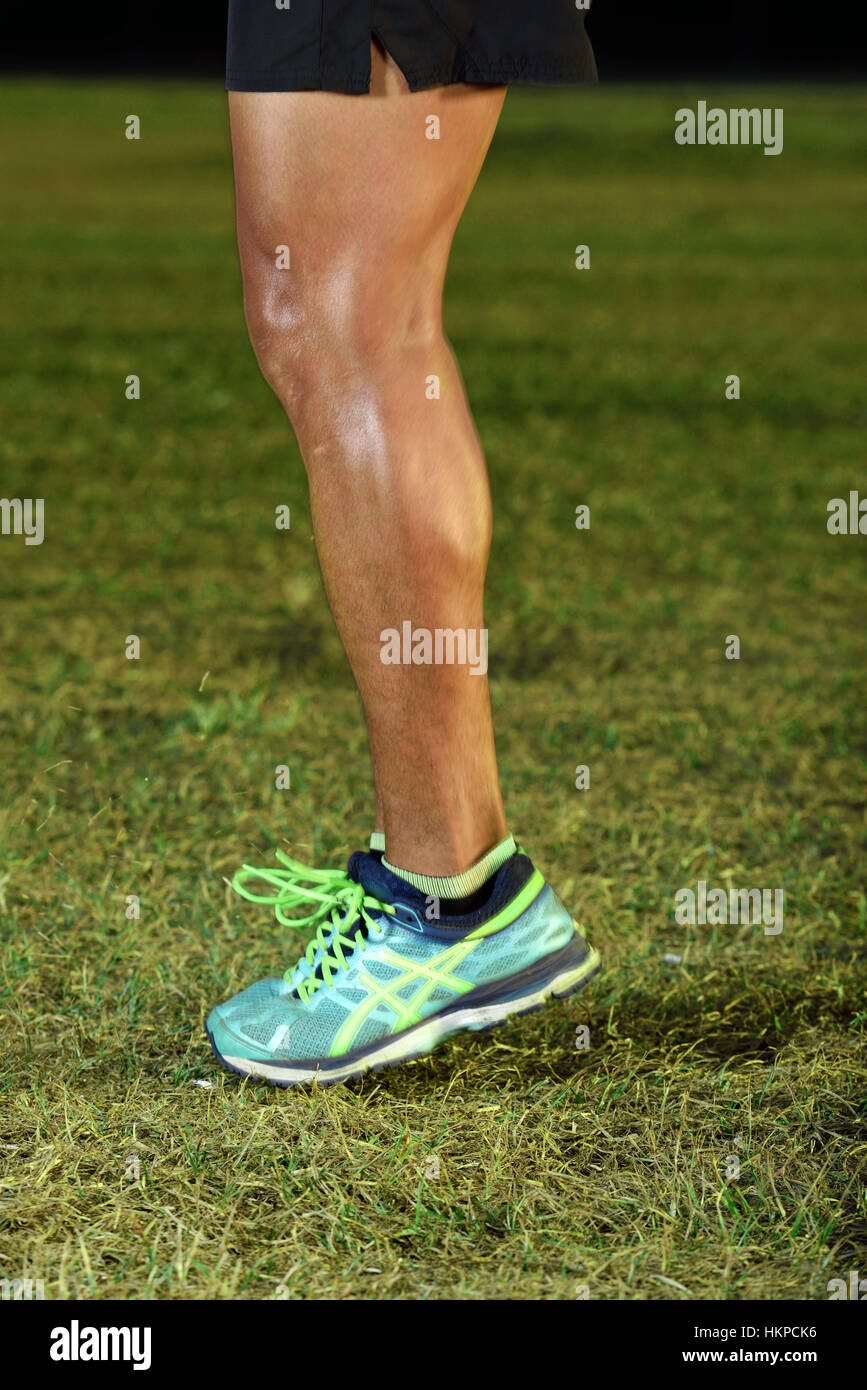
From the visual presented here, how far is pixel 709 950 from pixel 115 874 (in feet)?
2.87

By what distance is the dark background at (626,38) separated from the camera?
30.8 meters

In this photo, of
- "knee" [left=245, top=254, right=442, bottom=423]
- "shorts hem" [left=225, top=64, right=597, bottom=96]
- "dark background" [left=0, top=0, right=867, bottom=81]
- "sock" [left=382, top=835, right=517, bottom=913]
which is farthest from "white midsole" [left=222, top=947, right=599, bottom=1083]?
"dark background" [left=0, top=0, right=867, bottom=81]

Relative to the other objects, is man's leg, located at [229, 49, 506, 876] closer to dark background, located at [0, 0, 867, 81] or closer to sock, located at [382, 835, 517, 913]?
sock, located at [382, 835, 517, 913]

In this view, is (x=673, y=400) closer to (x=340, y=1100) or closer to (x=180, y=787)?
(x=180, y=787)

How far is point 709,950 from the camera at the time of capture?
2.29 m

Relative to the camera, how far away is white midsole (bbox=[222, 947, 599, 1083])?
1848 mm

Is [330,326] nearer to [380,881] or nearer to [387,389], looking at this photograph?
[387,389]

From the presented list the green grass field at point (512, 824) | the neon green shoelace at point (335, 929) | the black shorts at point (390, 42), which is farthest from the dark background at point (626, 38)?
the neon green shoelace at point (335, 929)

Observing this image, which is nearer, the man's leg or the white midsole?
the man's leg

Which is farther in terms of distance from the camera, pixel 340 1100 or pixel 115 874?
pixel 115 874

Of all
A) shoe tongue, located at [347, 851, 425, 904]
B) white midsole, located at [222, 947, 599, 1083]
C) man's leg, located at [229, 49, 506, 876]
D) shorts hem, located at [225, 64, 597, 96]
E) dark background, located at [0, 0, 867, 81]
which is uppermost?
dark background, located at [0, 0, 867, 81]

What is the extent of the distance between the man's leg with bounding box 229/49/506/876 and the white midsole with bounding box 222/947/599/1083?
6.6 inches

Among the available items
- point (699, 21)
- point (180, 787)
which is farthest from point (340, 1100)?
point (699, 21)

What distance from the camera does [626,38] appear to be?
33.8m
